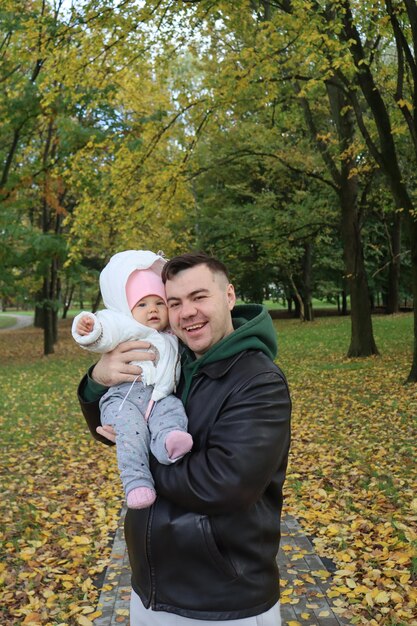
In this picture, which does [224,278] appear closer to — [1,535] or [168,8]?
[1,535]

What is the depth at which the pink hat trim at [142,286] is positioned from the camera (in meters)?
2.46

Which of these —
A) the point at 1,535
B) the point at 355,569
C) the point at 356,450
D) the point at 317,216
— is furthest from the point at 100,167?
the point at 355,569

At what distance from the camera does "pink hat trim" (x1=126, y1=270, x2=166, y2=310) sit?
2461mm

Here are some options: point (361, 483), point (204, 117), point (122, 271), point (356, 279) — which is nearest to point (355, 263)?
point (356, 279)

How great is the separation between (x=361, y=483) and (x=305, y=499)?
0.72m

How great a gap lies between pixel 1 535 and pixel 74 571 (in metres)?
1.26

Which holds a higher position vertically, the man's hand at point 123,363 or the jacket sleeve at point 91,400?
the man's hand at point 123,363

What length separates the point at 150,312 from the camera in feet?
8.18

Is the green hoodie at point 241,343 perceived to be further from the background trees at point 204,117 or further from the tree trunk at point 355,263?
the tree trunk at point 355,263

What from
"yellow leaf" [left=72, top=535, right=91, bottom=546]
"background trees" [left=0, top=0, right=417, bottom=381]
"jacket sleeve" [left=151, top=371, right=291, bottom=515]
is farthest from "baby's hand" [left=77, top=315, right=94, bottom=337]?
"background trees" [left=0, top=0, right=417, bottom=381]

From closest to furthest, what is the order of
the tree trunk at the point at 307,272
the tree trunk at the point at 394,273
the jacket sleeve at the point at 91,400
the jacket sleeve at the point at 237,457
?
the jacket sleeve at the point at 237,457, the jacket sleeve at the point at 91,400, the tree trunk at the point at 394,273, the tree trunk at the point at 307,272

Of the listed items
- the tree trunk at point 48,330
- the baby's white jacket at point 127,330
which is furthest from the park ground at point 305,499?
the tree trunk at point 48,330

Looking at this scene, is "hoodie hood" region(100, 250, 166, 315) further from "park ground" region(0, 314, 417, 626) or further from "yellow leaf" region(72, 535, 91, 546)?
"yellow leaf" region(72, 535, 91, 546)

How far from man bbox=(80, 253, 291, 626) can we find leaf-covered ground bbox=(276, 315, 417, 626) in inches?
101
